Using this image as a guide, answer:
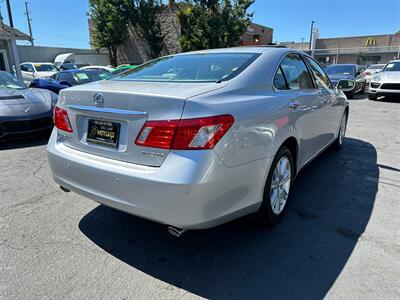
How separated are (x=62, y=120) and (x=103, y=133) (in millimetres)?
606

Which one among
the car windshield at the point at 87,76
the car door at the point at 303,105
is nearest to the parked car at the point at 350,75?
the car windshield at the point at 87,76

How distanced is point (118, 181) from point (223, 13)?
26.5 metres

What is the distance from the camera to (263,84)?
9.14 feet

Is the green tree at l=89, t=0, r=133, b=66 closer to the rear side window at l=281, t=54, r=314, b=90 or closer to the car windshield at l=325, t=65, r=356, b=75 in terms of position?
the car windshield at l=325, t=65, r=356, b=75

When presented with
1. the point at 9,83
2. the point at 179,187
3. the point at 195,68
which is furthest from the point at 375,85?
the point at 179,187

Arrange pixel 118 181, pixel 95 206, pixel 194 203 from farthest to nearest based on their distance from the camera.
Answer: pixel 95 206 < pixel 118 181 < pixel 194 203

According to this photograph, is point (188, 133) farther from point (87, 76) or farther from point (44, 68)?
point (44, 68)

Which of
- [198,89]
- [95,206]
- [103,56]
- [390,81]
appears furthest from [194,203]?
[103,56]

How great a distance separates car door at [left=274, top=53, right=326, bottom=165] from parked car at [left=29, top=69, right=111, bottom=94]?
7.29m

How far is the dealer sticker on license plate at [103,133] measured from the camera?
2.36 metres

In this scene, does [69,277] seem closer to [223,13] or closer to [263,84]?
[263,84]

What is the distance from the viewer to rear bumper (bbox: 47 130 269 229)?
206cm

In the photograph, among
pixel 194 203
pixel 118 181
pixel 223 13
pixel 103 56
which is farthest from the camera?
pixel 103 56

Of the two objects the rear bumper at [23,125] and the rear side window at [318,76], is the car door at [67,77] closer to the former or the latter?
the rear bumper at [23,125]
